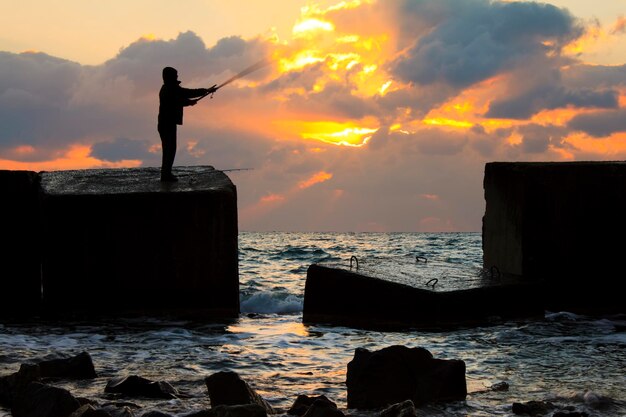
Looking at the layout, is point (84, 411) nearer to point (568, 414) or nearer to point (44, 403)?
point (44, 403)

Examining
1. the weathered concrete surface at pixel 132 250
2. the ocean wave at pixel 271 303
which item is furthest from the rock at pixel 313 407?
the ocean wave at pixel 271 303

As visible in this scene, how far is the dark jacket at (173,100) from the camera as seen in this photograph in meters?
10.4

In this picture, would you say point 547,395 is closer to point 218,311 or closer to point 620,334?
point 620,334

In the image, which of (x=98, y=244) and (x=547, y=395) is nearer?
(x=547, y=395)

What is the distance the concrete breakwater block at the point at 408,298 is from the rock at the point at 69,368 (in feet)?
11.4

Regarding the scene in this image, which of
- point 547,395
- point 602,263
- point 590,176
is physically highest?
point 590,176

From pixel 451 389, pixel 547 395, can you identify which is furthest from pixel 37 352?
pixel 547 395

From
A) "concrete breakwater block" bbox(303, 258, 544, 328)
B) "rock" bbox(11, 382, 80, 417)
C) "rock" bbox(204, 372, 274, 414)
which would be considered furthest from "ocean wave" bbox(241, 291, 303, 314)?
"rock" bbox(11, 382, 80, 417)

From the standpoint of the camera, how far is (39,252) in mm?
9711

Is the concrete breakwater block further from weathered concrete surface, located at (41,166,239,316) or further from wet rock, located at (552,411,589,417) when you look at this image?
wet rock, located at (552,411,589,417)

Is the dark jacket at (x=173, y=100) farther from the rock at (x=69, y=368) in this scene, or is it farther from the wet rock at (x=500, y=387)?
the wet rock at (x=500, y=387)

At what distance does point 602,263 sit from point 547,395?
463 cm

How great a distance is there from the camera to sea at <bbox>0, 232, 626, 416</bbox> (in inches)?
219

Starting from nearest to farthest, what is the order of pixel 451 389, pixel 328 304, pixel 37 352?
pixel 451 389
pixel 37 352
pixel 328 304
